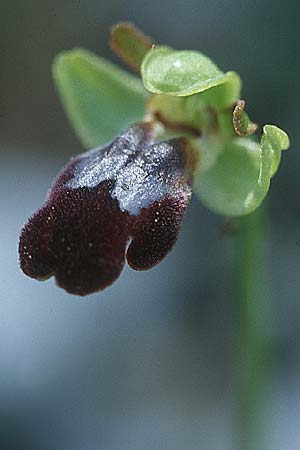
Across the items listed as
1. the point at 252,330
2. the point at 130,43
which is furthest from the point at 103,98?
the point at 252,330

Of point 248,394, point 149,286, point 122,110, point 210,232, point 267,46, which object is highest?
point 267,46

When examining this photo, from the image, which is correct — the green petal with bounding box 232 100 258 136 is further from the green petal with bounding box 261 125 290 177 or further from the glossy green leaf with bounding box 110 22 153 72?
the glossy green leaf with bounding box 110 22 153 72

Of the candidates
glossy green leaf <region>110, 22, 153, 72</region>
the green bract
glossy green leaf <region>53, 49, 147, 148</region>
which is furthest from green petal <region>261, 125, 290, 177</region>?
glossy green leaf <region>53, 49, 147, 148</region>

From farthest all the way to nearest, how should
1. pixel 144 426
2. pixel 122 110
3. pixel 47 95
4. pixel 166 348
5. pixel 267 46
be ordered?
1. pixel 47 95
2. pixel 267 46
3. pixel 166 348
4. pixel 144 426
5. pixel 122 110

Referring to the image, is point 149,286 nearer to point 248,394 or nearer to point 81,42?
point 248,394

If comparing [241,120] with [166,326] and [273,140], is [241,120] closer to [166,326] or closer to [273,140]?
[273,140]

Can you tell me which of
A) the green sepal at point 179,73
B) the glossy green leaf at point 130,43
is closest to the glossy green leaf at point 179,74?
the green sepal at point 179,73

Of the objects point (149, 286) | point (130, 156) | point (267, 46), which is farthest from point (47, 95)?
point (130, 156)
